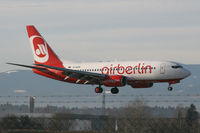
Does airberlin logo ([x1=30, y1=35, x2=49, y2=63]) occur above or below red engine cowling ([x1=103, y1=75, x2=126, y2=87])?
above

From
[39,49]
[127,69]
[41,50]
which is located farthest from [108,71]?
[39,49]

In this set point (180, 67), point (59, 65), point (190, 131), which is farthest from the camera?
point (59, 65)

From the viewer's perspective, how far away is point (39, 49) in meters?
93.4

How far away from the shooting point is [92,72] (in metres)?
85.4

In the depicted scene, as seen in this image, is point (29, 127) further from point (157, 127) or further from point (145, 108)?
point (145, 108)

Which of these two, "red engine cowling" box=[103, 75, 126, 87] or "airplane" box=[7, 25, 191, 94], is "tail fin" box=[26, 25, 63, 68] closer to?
"airplane" box=[7, 25, 191, 94]

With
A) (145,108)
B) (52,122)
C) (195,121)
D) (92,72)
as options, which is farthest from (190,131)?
(145,108)

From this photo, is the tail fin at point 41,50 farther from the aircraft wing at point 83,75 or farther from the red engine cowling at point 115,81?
the red engine cowling at point 115,81

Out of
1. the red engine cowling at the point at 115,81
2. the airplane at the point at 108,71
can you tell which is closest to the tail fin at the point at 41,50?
the airplane at the point at 108,71

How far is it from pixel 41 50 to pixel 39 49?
0.42 meters

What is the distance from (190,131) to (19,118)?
1996 cm

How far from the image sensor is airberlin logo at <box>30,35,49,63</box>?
305 feet

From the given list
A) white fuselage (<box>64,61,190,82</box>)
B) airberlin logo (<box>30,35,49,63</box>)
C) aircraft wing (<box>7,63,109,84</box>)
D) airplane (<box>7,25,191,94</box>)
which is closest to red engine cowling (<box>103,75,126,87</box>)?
airplane (<box>7,25,191,94</box>)

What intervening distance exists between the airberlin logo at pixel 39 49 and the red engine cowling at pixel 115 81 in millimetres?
15991
